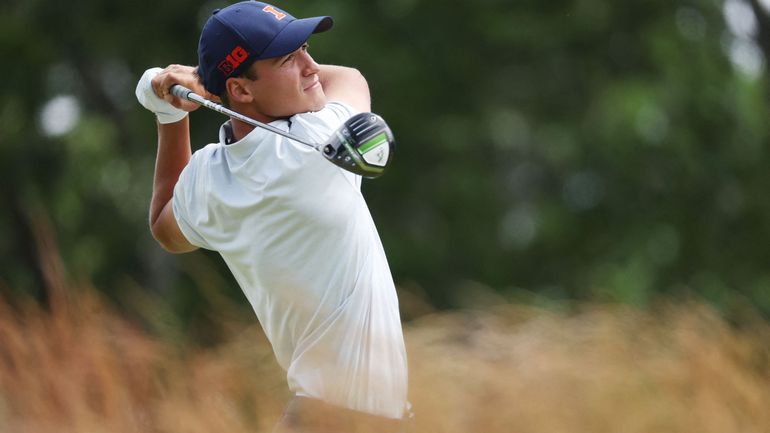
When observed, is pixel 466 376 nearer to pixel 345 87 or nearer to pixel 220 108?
pixel 345 87

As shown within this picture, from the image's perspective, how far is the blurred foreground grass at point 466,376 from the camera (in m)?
4.94

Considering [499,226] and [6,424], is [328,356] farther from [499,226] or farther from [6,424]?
[499,226]

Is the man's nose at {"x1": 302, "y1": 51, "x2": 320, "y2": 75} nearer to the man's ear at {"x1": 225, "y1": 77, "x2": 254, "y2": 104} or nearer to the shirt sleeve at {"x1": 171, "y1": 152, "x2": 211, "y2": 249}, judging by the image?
the man's ear at {"x1": 225, "y1": 77, "x2": 254, "y2": 104}

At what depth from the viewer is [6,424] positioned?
20.8 ft

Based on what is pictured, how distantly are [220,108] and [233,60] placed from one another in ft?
0.60

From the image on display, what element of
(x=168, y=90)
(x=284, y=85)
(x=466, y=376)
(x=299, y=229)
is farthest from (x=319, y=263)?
(x=466, y=376)

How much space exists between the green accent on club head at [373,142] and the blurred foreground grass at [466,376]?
776mm

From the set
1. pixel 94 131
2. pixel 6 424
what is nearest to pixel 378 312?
pixel 6 424

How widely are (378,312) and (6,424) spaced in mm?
2045

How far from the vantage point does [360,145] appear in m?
4.61

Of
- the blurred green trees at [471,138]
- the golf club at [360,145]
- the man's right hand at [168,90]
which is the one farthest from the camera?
the blurred green trees at [471,138]

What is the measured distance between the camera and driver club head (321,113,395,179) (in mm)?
4617

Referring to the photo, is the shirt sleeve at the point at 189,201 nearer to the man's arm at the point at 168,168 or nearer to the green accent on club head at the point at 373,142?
the man's arm at the point at 168,168

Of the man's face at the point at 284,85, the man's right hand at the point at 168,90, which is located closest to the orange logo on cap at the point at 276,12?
the man's face at the point at 284,85
